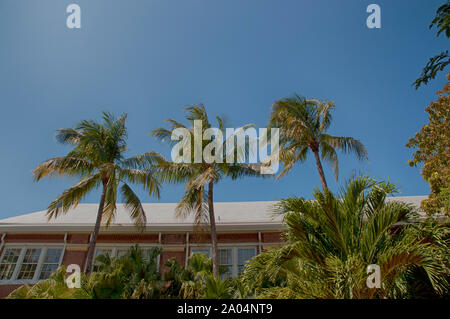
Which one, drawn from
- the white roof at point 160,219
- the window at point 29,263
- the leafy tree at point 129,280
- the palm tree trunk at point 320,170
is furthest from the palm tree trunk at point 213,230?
the window at point 29,263

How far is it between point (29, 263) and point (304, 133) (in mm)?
14816

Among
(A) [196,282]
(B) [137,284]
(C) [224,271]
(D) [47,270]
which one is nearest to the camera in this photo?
(B) [137,284]

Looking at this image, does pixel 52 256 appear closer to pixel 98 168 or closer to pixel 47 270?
pixel 47 270

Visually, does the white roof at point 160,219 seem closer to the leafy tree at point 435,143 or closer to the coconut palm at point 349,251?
the leafy tree at point 435,143

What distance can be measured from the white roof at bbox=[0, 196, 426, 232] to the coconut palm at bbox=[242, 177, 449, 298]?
616 centimetres

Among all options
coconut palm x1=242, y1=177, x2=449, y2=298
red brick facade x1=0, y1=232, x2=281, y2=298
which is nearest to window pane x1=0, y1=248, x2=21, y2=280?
red brick facade x1=0, y1=232, x2=281, y2=298

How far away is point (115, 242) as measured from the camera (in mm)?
15391

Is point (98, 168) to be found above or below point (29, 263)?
above

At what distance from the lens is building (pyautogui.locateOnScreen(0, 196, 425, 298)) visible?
1468 centimetres

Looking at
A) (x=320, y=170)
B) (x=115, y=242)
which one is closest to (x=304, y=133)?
(x=320, y=170)

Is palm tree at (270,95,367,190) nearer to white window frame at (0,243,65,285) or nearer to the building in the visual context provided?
the building

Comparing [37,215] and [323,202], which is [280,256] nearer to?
[323,202]
